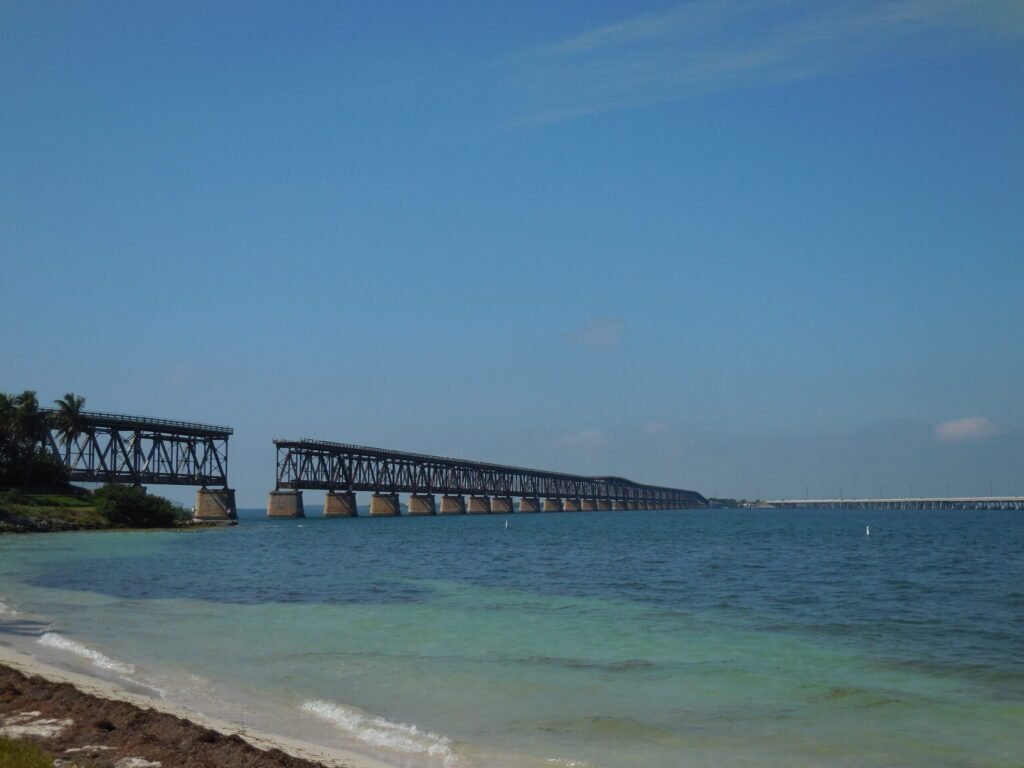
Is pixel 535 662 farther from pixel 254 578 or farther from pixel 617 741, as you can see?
pixel 254 578

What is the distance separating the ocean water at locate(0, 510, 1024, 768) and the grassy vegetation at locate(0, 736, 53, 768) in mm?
4458

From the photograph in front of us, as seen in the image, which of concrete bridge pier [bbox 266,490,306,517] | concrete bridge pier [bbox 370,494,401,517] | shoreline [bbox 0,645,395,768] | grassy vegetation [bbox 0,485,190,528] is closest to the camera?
shoreline [bbox 0,645,395,768]

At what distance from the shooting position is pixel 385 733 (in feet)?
46.4

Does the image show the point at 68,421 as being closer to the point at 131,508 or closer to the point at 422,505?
the point at 131,508

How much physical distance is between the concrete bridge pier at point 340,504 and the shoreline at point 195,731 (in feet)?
485

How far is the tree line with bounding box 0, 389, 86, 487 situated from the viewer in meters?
92.0

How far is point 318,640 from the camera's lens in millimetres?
23234

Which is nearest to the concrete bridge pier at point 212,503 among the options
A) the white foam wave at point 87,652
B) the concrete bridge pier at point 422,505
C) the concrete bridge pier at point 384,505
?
the concrete bridge pier at point 384,505

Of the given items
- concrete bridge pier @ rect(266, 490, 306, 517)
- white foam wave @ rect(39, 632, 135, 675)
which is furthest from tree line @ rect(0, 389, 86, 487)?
white foam wave @ rect(39, 632, 135, 675)

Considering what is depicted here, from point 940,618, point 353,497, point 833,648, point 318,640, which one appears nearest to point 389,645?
point 318,640

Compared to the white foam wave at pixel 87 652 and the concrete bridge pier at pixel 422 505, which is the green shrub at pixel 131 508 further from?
the concrete bridge pier at pixel 422 505

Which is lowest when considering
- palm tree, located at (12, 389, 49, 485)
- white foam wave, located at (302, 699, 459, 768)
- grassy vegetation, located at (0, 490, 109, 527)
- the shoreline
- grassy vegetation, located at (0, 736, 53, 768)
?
white foam wave, located at (302, 699, 459, 768)

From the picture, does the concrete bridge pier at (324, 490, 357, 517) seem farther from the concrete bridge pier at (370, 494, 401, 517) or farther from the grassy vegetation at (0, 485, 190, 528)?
the grassy vegetation at (0, 485, 190, 528)

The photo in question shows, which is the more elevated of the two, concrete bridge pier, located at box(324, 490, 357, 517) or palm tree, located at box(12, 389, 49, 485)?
palm tree, located at box(12, 389, 49, 485)
